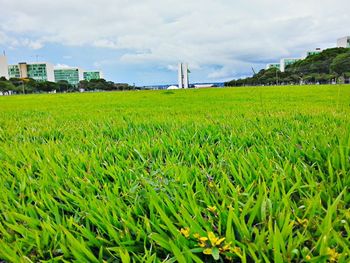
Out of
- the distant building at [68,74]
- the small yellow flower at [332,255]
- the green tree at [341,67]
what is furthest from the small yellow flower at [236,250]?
the distant building at [68,74]

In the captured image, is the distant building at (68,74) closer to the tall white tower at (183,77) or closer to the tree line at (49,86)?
the tree line at (49,86)

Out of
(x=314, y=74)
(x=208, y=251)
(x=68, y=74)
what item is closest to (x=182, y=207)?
(x=208, y=251)

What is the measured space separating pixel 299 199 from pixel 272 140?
0.76 m

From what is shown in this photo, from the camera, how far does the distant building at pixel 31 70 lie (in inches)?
4692

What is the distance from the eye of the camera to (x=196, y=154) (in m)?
1.76

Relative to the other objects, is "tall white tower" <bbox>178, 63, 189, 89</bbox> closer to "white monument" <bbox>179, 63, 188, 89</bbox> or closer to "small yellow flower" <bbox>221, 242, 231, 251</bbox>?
"white monument" <bbox>179, 63, 188, 89</bbox>

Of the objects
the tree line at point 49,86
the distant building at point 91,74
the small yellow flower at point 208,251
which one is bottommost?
the small yellow flower at point 208,251

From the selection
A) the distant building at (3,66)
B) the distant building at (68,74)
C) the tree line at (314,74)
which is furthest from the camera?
the distant building at (68,74)

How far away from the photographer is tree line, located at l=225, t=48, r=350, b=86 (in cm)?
339

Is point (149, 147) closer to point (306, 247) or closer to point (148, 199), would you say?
point (148, 199)

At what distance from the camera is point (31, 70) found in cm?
12012

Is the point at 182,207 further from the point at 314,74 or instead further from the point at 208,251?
the point at 314,74

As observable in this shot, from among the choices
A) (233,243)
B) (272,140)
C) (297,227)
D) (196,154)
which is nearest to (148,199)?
(233,243)

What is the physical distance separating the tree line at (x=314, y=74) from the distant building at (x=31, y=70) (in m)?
80.8
